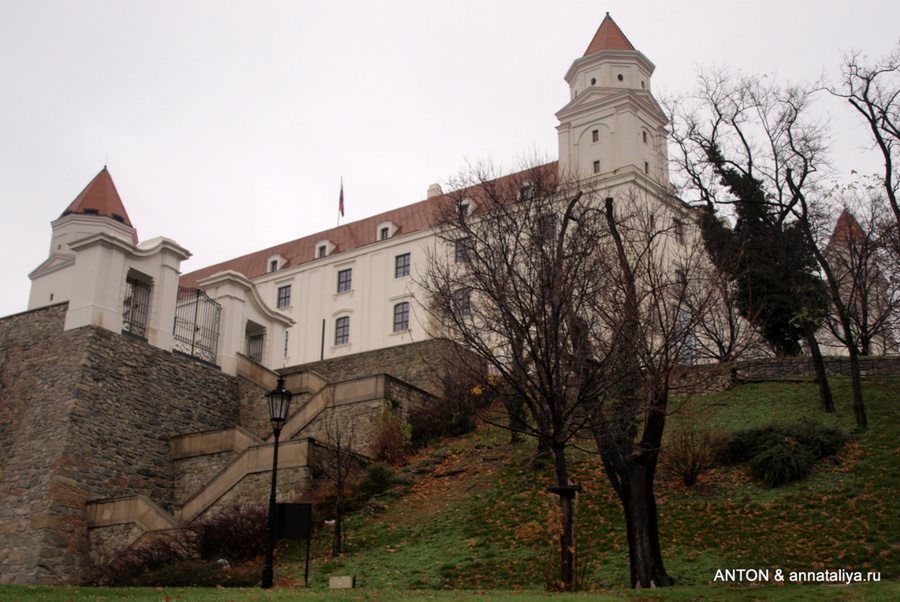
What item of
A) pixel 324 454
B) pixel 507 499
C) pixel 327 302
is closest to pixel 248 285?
pixel 324 454

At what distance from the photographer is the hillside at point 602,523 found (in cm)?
1259

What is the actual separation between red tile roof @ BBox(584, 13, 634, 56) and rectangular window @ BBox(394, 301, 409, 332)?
16.7 m

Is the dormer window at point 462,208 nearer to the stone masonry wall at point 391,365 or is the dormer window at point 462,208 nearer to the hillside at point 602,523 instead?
the hillside at point 602,523

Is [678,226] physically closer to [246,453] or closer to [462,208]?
[462,208]

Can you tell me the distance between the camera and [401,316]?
141 feet

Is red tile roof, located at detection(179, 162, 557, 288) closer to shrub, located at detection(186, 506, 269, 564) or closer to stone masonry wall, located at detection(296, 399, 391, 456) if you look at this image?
stone masonry wall, located at detection(296, 399, 391, 456)

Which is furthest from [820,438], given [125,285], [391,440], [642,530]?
[125,285]

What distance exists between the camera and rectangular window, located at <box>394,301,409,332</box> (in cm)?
4256

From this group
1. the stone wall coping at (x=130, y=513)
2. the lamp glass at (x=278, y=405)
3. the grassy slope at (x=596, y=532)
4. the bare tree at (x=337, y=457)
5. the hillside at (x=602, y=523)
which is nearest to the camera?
the grassy slope at (x=596, y=532)

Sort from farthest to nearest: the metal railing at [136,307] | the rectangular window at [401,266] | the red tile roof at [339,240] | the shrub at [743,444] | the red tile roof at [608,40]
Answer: the red tile roof at [339,240]
the rectangular window at [401,266]
the red tile roof at [608,40]
the metal railing at [136,307]
the shrub at [743,444]

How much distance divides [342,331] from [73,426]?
2621 cm

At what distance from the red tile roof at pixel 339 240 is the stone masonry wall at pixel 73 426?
74.9 ft

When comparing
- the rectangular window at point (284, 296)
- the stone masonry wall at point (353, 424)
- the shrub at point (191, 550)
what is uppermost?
the rectangular window at point (284, 296)

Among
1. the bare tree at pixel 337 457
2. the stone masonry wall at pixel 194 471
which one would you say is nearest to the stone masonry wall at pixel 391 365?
the bare tree at pixel 337 457
